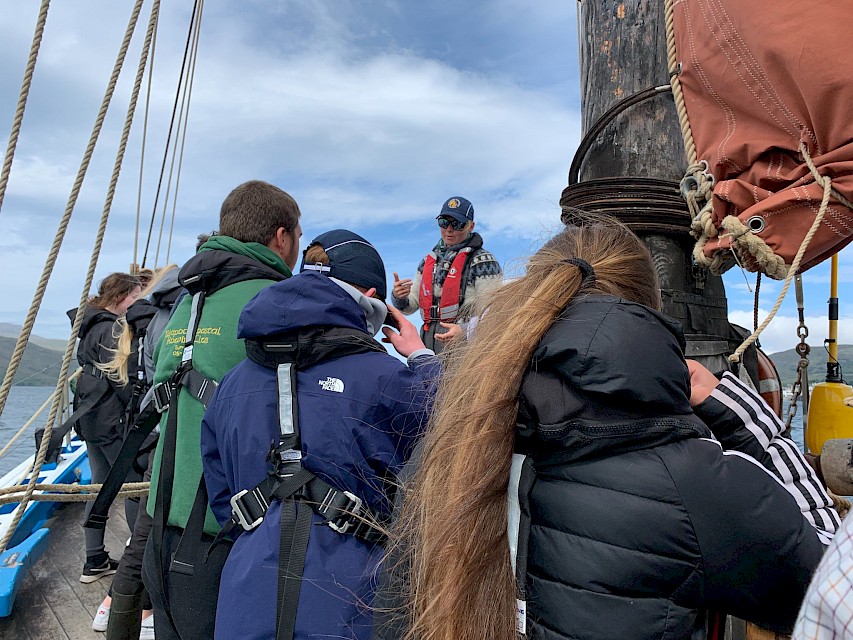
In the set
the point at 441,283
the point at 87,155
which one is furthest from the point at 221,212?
the point at 441,283

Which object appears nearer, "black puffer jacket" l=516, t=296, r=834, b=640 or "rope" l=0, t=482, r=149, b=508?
"black puffer jacket" l=516, t=296, r=834, b=640

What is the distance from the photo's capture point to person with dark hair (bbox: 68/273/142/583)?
3770 millimetres

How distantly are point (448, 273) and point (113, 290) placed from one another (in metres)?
2.19

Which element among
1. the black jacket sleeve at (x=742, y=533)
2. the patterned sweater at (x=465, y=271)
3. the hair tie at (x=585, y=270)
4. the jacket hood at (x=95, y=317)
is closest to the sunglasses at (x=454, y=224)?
the patterned sweater at (x=465, y=271)

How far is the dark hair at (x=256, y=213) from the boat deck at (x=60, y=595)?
2482 millimetres

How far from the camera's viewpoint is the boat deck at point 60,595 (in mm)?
3459

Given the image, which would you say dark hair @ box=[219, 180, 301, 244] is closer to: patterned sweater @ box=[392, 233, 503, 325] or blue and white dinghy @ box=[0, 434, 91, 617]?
blue and white dinghy @ box=[0, 434, 91, 617]

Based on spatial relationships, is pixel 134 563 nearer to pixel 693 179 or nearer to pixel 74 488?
pixel 74 488

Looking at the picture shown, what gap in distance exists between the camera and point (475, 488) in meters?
1.08

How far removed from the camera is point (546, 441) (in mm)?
1034

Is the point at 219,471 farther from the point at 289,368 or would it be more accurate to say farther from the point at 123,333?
the point at 123,333

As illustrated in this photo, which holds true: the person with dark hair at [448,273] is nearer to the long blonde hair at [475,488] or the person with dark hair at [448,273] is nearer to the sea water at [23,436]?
the sea water at [23,436]

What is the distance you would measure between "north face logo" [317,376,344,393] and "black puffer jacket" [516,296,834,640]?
0.68 m

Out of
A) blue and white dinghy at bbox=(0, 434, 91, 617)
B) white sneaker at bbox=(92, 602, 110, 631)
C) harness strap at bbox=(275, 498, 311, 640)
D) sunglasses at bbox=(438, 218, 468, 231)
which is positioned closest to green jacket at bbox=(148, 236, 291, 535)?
harness strap at bbox=(275, 498, 311, 640)
